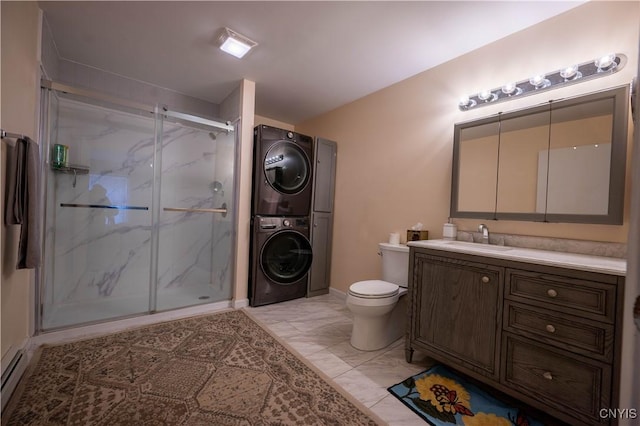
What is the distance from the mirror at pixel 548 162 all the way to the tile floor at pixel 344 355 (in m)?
1.24

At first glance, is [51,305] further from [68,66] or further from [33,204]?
[68,66]

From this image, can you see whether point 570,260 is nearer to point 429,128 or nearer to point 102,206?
point 429,128

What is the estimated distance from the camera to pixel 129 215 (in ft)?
8.86

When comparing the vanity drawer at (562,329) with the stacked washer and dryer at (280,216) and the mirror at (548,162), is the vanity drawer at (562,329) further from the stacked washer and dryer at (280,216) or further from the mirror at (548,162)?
the stacked washer and dryer at (280,216)

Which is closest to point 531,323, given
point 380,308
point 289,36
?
point 380,308

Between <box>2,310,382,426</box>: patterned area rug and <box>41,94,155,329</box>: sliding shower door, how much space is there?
1.93 feet

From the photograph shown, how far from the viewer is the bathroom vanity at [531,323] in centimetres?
115

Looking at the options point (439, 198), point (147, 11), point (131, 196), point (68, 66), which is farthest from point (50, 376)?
point (439, 198)

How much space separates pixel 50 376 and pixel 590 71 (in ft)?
11.9

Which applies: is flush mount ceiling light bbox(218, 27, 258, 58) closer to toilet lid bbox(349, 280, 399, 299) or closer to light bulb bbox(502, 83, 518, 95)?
light bulb bbox(502, 83, 518, 95)

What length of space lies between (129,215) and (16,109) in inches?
51.8

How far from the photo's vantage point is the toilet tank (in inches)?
88.7

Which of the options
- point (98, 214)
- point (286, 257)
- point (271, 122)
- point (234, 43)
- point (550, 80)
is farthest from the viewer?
point (271, 122)

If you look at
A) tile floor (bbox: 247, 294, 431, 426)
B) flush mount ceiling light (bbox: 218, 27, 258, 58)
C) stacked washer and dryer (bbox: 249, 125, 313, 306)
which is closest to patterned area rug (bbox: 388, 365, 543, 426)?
tile floor (bbox: 247, 294, 431, 426)
